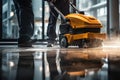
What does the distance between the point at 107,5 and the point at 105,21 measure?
1.52 feet

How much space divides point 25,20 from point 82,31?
842 millimetres

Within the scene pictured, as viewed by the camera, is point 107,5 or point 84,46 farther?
point 107,5

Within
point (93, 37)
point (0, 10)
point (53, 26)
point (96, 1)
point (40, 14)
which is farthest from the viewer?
point (96, 1)

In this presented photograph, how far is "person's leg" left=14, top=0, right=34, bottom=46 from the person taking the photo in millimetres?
3994

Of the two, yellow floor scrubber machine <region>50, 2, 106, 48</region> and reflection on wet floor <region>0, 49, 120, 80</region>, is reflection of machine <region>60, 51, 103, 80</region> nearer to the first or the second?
reflection on wet floor <region>0, 49, 120, 80</region>

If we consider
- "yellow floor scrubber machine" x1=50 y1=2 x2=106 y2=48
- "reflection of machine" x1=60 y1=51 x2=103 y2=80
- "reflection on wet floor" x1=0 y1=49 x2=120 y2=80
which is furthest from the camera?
"yellow floor scrubber machine" x1=50 y1=2 x2=106 y2=48

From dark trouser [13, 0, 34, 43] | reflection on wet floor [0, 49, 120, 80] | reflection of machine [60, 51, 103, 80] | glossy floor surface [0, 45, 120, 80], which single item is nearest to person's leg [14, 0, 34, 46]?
dark trouser [13, 0, 34, 43]

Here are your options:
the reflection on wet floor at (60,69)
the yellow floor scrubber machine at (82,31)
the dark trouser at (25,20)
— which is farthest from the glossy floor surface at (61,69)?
the dark trouser at (25,20)

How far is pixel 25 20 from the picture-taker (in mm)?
4020

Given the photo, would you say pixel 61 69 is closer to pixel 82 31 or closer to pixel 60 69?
pixel 60 69

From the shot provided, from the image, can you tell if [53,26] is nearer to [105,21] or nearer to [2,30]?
[2,30]

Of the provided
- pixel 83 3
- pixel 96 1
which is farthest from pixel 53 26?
pixel 96 1

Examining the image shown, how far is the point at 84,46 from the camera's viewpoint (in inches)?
150

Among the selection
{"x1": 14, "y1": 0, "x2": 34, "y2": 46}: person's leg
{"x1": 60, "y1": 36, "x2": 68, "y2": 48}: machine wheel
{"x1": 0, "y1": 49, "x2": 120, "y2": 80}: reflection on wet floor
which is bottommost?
{"x1": 0, "y1": 49, "x2": 120, "y2": 80}: reflection on wet floor
